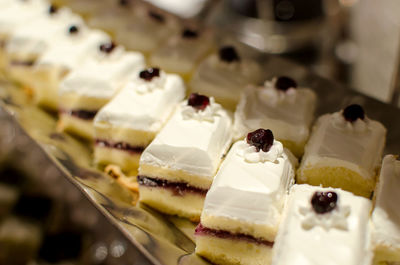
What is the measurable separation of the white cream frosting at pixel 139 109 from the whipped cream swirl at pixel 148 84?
1cm

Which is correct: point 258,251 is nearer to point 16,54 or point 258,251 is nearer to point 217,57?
point 217,57

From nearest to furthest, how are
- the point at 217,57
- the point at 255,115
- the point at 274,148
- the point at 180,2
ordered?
the point at 274,148, the point at 255,115, the point at 217,57, the point at 180,2

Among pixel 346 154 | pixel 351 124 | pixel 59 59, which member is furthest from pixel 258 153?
pixel 59 59

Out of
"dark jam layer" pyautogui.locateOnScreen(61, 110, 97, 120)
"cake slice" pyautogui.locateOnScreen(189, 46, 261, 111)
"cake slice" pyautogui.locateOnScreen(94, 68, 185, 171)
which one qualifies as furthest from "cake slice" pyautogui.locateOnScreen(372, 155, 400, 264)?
"dark jam layer" pyautogui.locateOnScreen(61, 110, 97, 120)

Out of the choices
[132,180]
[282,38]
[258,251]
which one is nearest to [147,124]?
[132,180]

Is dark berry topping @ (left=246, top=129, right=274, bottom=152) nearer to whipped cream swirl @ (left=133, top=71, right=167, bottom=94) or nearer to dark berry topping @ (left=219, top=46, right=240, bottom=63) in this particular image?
whipped cream swirl @ (left=133, top=71, right=167, bottom=94)

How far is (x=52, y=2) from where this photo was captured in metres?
4.20

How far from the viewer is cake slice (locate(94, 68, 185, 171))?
2492mm

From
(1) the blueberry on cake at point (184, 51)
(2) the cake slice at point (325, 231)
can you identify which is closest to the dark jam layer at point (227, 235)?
(2) the cake slice at point (325, 231)

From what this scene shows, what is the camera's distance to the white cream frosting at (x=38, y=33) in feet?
A: 11.1

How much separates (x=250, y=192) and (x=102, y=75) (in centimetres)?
151

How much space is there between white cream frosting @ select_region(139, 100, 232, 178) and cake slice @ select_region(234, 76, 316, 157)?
0.60 feet

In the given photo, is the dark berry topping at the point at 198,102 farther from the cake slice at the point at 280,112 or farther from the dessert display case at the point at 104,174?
the dessert display case at the point at 104,174

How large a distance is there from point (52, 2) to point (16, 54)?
1.02 metres
